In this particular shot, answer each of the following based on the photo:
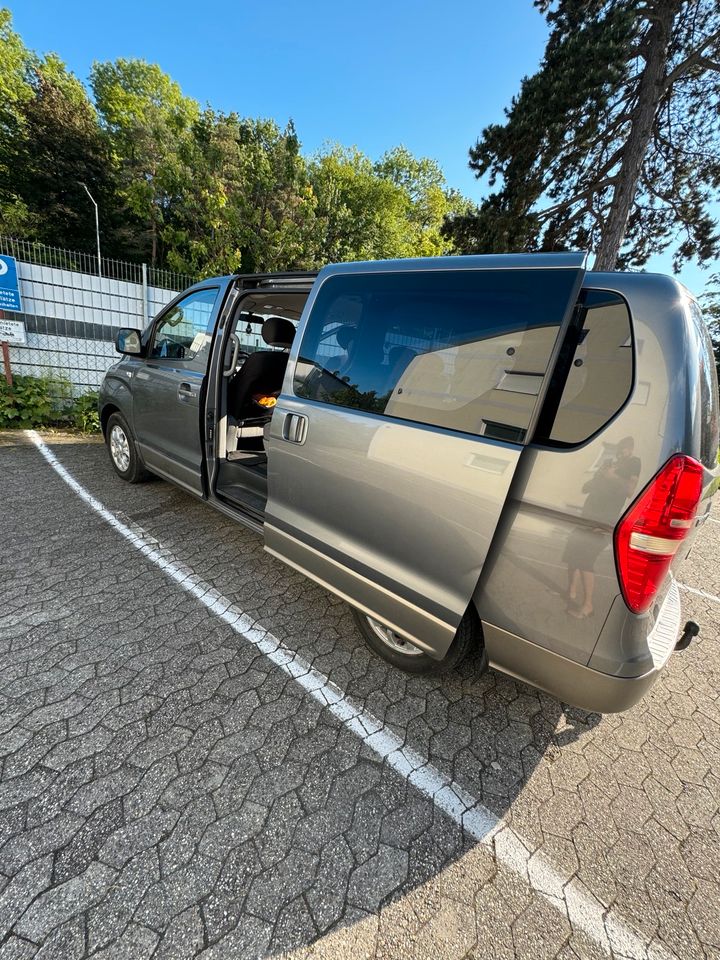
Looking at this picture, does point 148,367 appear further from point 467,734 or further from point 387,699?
point 467,734

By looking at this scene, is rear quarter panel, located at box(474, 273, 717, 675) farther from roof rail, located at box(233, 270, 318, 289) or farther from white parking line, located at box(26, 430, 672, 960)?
roof rail, located at box(233, 270, 318, 289)

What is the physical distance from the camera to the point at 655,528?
132 cm

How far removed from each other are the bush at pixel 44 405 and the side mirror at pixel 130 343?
11.0 feet

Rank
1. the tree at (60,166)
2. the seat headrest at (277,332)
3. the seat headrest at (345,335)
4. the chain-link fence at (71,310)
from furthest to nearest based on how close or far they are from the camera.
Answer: the tree at (60,166) → the chain-link fence at (71,310) → the seat headrest at (277,332) → the seat headrest at (345,335)

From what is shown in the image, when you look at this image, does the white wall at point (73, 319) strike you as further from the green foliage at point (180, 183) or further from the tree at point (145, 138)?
the tree at point (145, 138)

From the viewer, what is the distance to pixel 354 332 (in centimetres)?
218

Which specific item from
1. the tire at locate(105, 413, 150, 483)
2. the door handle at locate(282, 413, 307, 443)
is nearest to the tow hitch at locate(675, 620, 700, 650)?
the door handle at locate(282, 413, 307, 443)

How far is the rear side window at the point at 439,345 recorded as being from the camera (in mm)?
1510

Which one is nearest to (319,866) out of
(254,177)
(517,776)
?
(517,776)

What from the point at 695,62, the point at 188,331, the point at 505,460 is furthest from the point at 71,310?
the point at 695,62

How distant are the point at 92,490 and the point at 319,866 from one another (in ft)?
13.4

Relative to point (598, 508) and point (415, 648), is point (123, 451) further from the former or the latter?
point (598, 508)

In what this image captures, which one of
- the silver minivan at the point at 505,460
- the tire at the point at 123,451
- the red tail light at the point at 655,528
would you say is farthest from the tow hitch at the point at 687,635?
the tire at the point at 123,451

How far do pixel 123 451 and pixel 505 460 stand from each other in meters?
4.17
